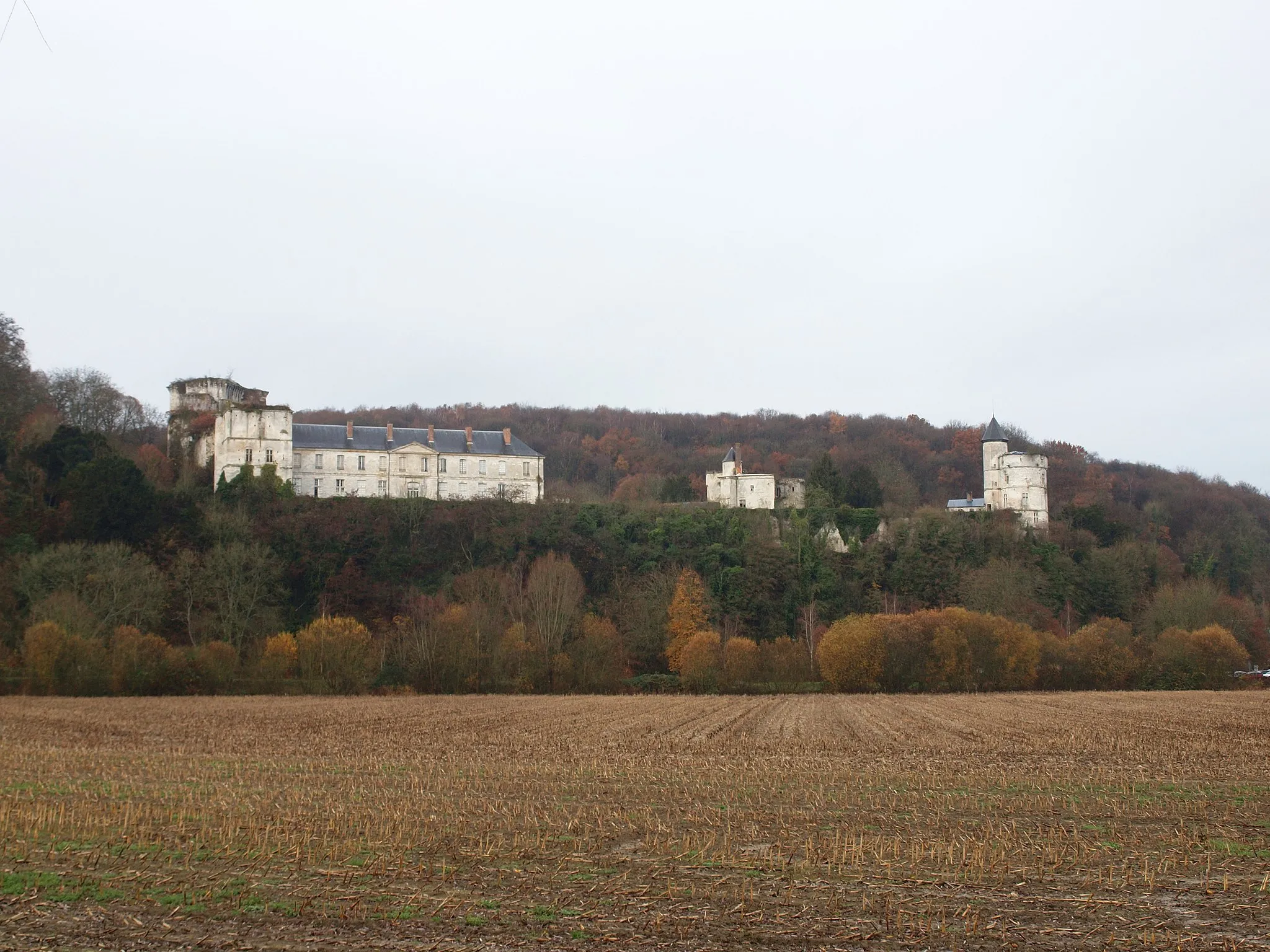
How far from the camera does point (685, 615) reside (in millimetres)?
56000

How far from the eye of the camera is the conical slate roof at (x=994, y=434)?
7962 cm

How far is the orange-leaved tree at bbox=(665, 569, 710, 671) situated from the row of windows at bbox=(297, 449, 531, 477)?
561 inches

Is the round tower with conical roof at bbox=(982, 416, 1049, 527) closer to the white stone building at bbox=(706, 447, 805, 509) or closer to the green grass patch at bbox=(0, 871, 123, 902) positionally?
the white stone building at bbox=(706, 447, 805, 509)

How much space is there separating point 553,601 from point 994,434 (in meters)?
41.3

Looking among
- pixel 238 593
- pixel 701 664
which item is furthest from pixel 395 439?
pixel 701 664

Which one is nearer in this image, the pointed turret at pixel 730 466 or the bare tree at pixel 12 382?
the bare tree at pixel 12 382

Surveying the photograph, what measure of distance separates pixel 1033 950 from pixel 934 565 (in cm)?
5845

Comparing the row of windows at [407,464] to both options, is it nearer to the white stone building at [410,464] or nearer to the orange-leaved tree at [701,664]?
the white stone building at [410,464]

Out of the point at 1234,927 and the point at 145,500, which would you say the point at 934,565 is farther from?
the point at 1234,927

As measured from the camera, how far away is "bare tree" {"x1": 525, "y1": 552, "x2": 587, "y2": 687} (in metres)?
51.1

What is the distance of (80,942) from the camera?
8711mm

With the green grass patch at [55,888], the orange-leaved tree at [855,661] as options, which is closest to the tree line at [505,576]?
the orange-leaved tree at [855,661]

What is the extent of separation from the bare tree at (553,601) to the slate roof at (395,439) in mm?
12957

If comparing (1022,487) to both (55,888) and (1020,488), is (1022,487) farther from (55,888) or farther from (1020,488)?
(55,888)
